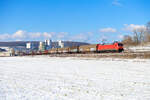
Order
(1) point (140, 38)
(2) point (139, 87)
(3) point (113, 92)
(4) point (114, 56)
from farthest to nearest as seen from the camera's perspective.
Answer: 1. (1) point (140, 38)
2. (4) point (114, 56)
3. (2) point (139, 87)
4. (3) point (113, 92)

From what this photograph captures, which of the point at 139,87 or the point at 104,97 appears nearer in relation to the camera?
the point at 104,97

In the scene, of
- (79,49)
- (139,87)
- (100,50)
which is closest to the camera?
(139,87)

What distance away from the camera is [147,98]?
8570 mm

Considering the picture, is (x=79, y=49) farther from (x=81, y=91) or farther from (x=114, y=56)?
(x=81, y=91)

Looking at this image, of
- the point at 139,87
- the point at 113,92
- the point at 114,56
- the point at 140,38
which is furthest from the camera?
the point at 140,38

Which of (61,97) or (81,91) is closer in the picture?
(61,97)

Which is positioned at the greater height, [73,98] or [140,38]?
[140,38]

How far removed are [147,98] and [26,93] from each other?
6238mm

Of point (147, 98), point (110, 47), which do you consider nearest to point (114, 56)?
point (110, 47)

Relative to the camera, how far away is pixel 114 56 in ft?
113

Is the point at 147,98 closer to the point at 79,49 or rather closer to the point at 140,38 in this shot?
the point at 79,49

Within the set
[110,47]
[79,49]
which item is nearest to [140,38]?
[79,49]

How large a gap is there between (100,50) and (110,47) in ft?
13.9

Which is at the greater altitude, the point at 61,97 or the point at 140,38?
the point at 140,38
